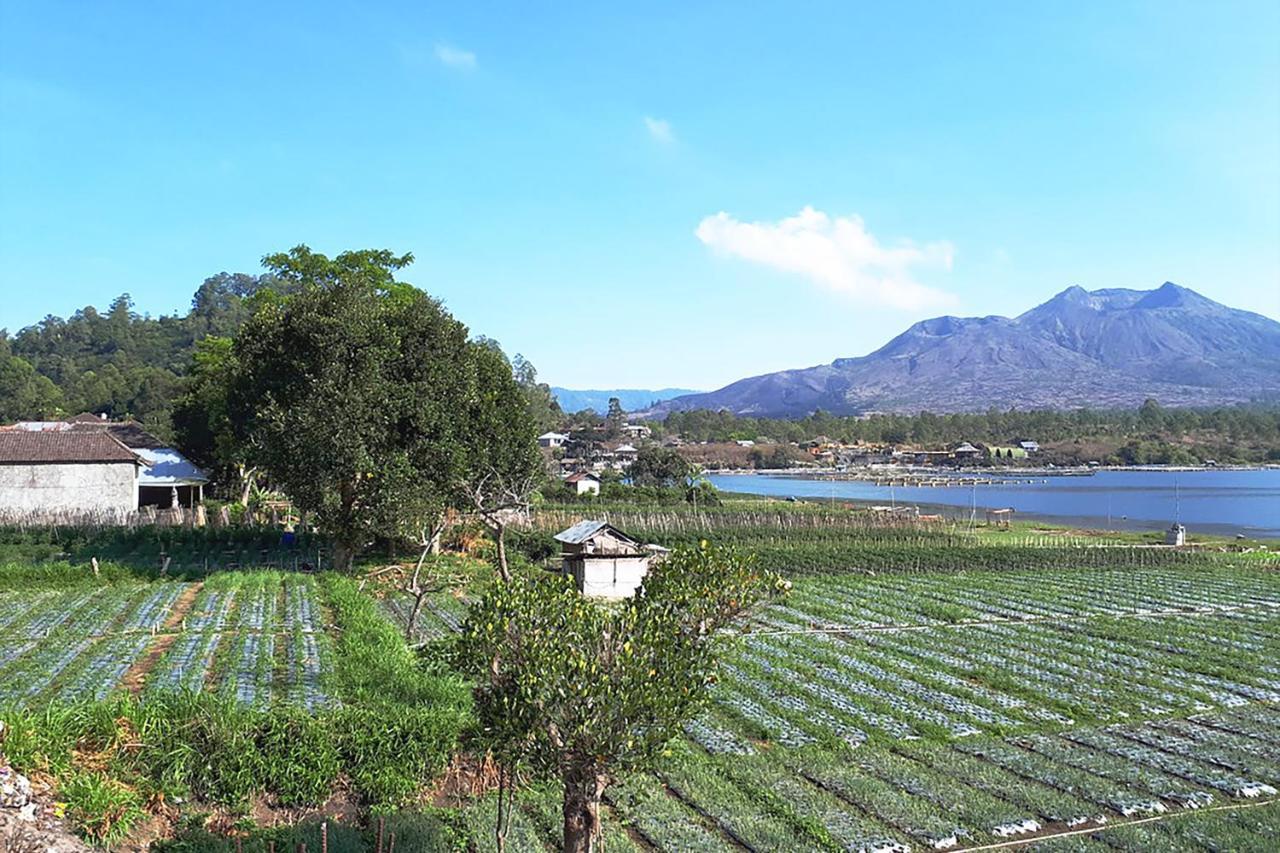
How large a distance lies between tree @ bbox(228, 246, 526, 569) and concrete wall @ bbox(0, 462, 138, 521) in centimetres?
1214

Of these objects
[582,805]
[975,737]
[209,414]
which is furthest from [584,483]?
[582,805]

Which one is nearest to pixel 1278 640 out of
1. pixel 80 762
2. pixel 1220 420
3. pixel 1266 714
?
pixel 1266 714

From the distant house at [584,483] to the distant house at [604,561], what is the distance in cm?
3578

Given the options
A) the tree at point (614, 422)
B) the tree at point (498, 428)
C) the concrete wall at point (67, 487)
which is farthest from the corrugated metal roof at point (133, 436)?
the tree at point (614, 422)

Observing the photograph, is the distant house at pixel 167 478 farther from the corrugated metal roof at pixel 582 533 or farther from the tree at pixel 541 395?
the tree at pixel 541 395

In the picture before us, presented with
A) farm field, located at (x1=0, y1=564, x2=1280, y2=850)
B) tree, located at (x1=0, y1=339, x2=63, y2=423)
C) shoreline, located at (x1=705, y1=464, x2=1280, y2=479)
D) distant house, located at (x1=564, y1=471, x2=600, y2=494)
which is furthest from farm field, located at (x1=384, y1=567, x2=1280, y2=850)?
shoreline, located at (x1=705, y1=464, x2=1280, y2=479)

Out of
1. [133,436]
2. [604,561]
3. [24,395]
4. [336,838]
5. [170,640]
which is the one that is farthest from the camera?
[24,395]

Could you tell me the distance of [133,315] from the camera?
152750 millimetres

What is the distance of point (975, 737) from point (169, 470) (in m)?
45.6

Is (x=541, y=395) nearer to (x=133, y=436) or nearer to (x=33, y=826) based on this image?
(x=133, y=436)

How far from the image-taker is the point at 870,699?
17.4 m

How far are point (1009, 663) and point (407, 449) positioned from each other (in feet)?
60.1

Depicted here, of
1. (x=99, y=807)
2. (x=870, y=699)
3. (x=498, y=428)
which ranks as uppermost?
(x=498, y=428)

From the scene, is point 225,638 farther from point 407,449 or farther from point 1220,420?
point 1220,420
